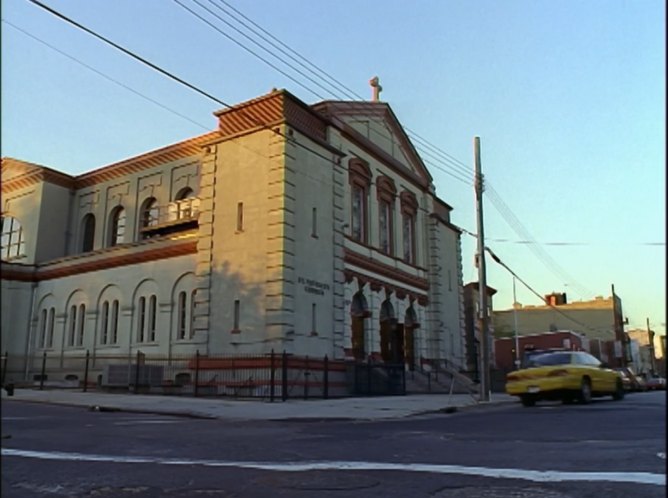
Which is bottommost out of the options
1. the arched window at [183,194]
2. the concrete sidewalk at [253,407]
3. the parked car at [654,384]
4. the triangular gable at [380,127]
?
the concrete sidewalk at [253,407]

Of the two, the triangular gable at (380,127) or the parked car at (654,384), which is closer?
the triangular gable at (380,127)

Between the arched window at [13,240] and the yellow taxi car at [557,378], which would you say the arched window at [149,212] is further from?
the yellow taxi car at [557,378]

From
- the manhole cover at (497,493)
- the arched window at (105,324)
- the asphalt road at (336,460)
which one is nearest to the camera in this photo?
the manhole cover at (497,493)

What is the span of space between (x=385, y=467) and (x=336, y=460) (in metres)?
0.81

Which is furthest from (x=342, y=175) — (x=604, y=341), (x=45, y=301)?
(x=604, y=341)

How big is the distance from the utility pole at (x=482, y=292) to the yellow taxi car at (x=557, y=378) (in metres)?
2.72

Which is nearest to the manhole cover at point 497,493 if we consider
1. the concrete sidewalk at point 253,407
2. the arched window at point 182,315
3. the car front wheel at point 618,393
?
the concrete sidewalk at point 253,407

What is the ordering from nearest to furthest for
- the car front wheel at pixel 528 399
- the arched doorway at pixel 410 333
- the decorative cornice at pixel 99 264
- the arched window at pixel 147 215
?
the car front wheel at pixel 528 399 < the decorative cornice at pixel 99 264 < the arched doorway at pixel 410 333 < the arched window at pixel 147 215

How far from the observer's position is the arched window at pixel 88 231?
120 feet

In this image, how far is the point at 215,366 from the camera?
23875 mm

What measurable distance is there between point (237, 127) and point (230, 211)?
3.49 meters

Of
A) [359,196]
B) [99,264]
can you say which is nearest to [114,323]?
[99,264]

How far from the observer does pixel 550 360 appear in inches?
773

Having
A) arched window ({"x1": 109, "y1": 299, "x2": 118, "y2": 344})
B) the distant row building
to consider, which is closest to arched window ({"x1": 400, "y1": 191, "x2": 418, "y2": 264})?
arched window ({"x1": 109, "y1": 299, "x2": 118, "y2": 344})
